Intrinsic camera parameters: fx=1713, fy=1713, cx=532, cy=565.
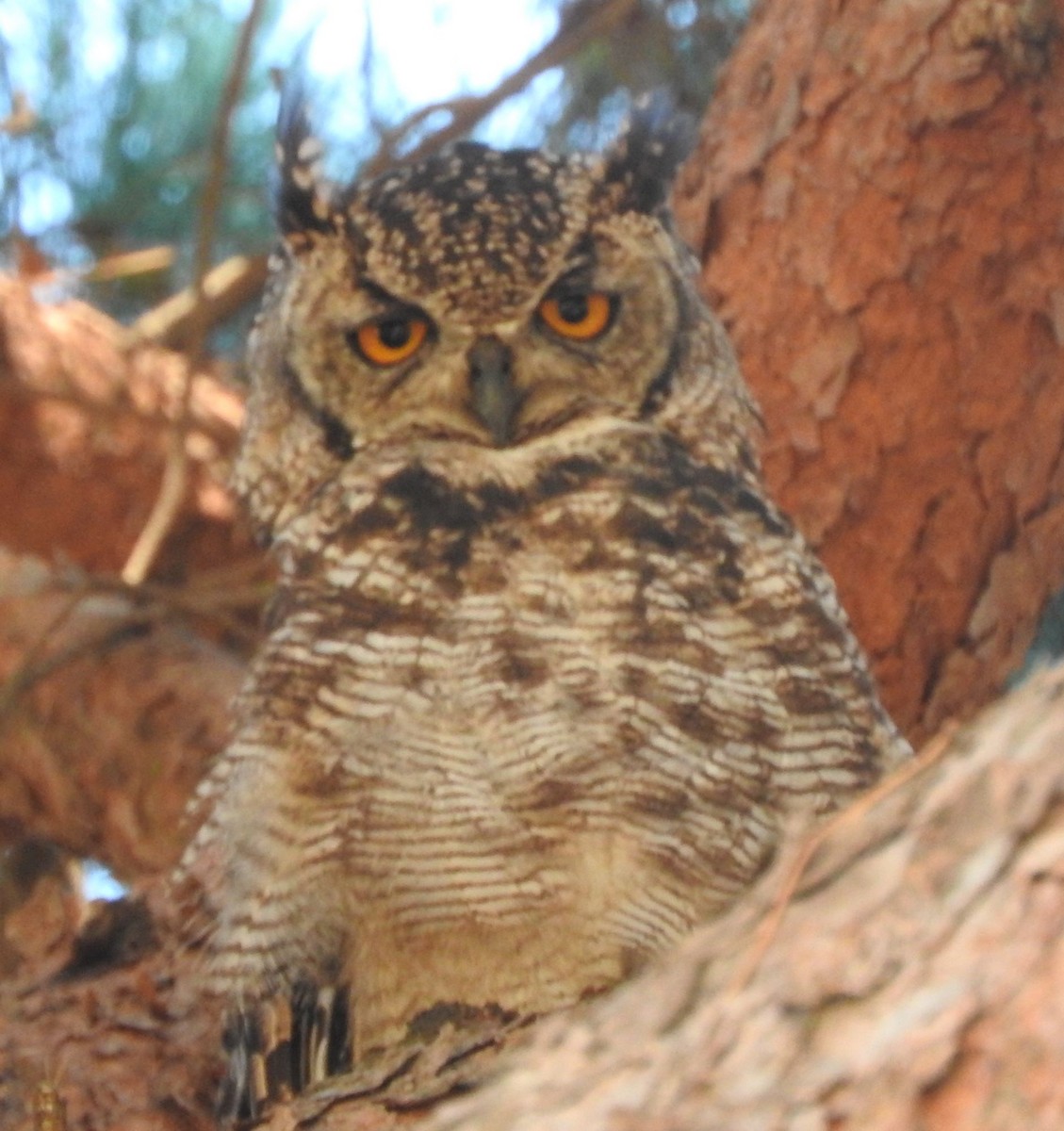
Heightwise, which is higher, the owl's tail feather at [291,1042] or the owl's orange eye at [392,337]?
the owl's orange eye at [392,337]

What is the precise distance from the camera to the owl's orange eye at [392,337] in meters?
1.77

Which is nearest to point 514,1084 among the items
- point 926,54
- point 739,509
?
point 739,509

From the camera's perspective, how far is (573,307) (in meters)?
1.78

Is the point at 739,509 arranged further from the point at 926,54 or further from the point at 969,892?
the point at 969,892

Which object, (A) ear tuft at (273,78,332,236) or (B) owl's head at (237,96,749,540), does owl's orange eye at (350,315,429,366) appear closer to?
(B) owl's head at (237,96,749,540)

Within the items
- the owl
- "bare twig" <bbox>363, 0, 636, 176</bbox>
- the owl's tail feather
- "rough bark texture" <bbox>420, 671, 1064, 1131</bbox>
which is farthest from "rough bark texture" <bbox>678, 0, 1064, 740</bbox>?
"rough bark texture" <bbox>420, 671, 1064, 1131</bbox>

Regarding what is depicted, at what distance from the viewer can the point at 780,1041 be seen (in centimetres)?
77

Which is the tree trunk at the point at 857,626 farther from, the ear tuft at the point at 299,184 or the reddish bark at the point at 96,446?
the ear tuft at the point at 299,184

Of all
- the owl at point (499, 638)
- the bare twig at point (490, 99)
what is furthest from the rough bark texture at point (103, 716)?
the owl at point (499, 638)

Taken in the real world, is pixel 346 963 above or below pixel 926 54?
below

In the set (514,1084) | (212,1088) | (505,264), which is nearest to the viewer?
(514,1084)

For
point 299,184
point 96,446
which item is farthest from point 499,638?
point 96,446

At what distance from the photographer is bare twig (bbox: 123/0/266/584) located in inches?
99.3

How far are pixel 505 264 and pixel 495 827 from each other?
585 millimetres
